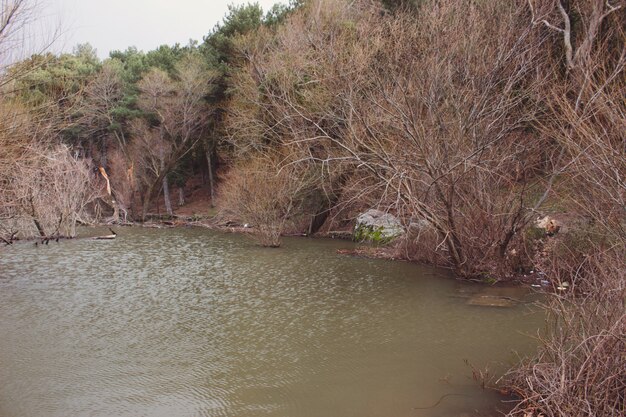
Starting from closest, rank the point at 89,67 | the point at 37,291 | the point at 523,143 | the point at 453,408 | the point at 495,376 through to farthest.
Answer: the point at 453,408 < the point at 495,376 < the point at 37,291 < the point at 523,143 < the point at 89,67

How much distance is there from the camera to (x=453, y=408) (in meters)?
5.48

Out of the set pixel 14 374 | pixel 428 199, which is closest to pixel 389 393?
pixel 14 374

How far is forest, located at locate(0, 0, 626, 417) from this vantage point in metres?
5.31

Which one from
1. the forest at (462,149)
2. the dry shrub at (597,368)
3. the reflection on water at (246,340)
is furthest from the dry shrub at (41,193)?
the dry shrub at (597,368)

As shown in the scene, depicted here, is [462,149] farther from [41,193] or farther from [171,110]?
[171,110]

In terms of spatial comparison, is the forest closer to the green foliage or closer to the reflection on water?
the green foliage

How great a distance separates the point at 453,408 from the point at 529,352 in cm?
220

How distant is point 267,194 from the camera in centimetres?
1841

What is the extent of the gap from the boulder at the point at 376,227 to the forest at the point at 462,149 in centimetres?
58

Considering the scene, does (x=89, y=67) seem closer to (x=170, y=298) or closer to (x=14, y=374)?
(x=170, y=298)

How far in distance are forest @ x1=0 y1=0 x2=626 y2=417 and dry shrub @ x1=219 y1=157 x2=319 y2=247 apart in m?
0.06

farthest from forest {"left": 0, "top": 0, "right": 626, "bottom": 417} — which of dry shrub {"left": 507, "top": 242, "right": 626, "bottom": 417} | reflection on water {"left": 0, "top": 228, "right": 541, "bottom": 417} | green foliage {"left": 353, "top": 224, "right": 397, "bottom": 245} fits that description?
reflection on water {"left": 0, "top": 228, "right": 541, "bottom": 417}

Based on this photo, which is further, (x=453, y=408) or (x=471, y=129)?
(x=471, y=129)

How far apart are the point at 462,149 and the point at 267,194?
8.95 m
